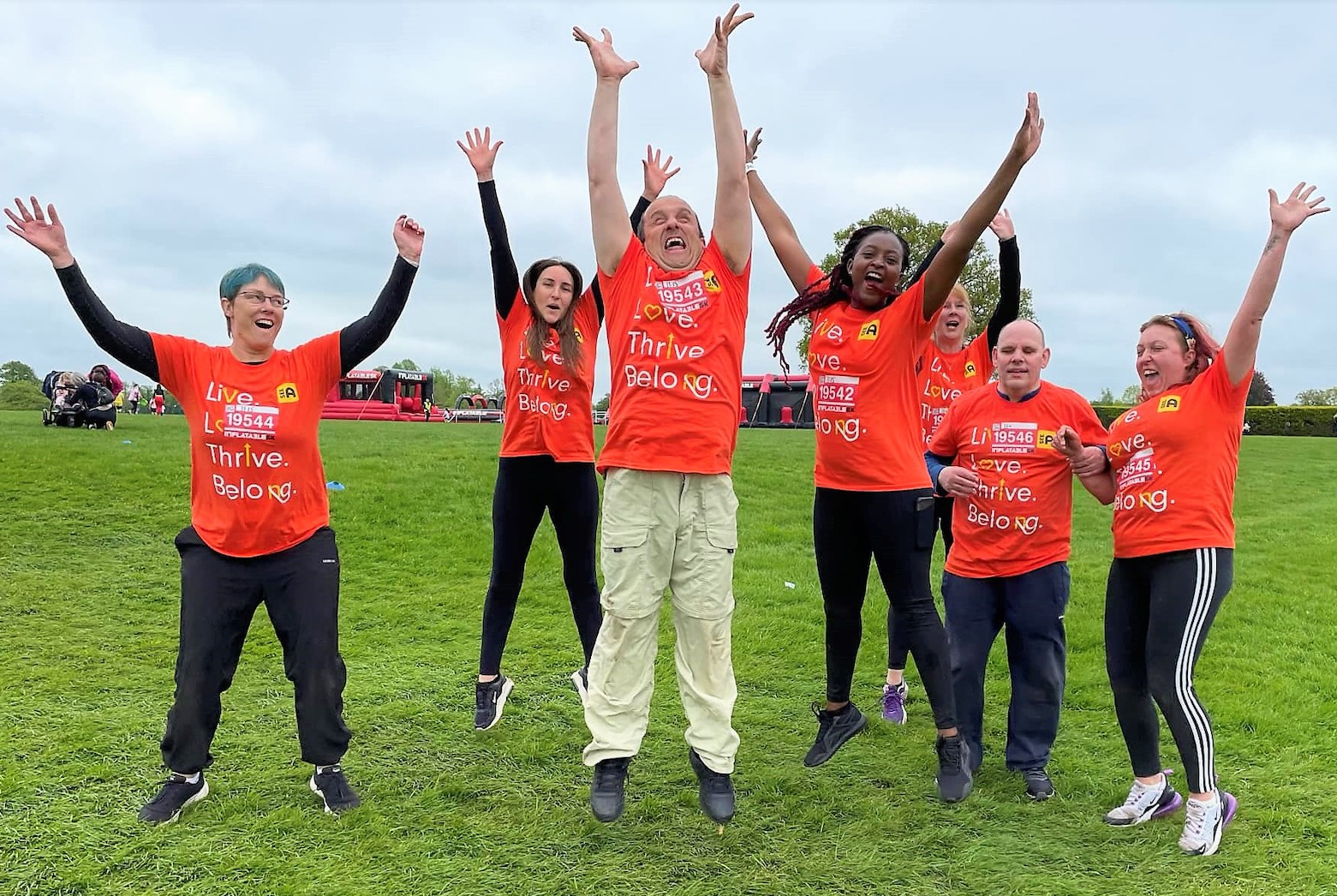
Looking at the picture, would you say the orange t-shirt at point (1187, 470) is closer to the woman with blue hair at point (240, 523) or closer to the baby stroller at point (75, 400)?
the woman with blue hair at point (240, 523)

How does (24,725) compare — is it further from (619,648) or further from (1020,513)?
(1020,513)

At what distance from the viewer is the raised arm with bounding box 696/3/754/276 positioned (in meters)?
3.62

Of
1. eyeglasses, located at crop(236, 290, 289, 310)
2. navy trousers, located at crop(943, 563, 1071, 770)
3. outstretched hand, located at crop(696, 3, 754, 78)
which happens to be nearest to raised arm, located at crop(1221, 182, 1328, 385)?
navy trousers, located at crop(943, 563, 1071, 770)

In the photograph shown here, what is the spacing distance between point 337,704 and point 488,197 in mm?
2605

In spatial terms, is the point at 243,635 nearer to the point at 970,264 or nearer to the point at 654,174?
the point at 654,174

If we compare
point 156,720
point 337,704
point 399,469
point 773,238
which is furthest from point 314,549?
point 399,469

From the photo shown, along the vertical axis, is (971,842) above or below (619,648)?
below

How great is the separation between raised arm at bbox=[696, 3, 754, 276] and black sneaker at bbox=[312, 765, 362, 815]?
2859mm

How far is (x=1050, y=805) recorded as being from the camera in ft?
13.2

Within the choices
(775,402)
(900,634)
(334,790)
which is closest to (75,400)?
(334,790)

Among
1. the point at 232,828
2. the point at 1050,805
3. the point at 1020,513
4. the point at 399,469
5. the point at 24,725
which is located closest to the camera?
the point at 232,828

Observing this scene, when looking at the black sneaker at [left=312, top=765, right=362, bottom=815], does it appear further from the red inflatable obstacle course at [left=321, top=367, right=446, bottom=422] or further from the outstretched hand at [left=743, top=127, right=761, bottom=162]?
the red inflatable obstacle course at [left=321, top=367, right=446, bottom=422]

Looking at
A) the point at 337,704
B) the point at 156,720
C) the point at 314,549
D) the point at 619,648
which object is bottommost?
the point at 156,720

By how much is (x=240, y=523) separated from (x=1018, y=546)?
351 cm
